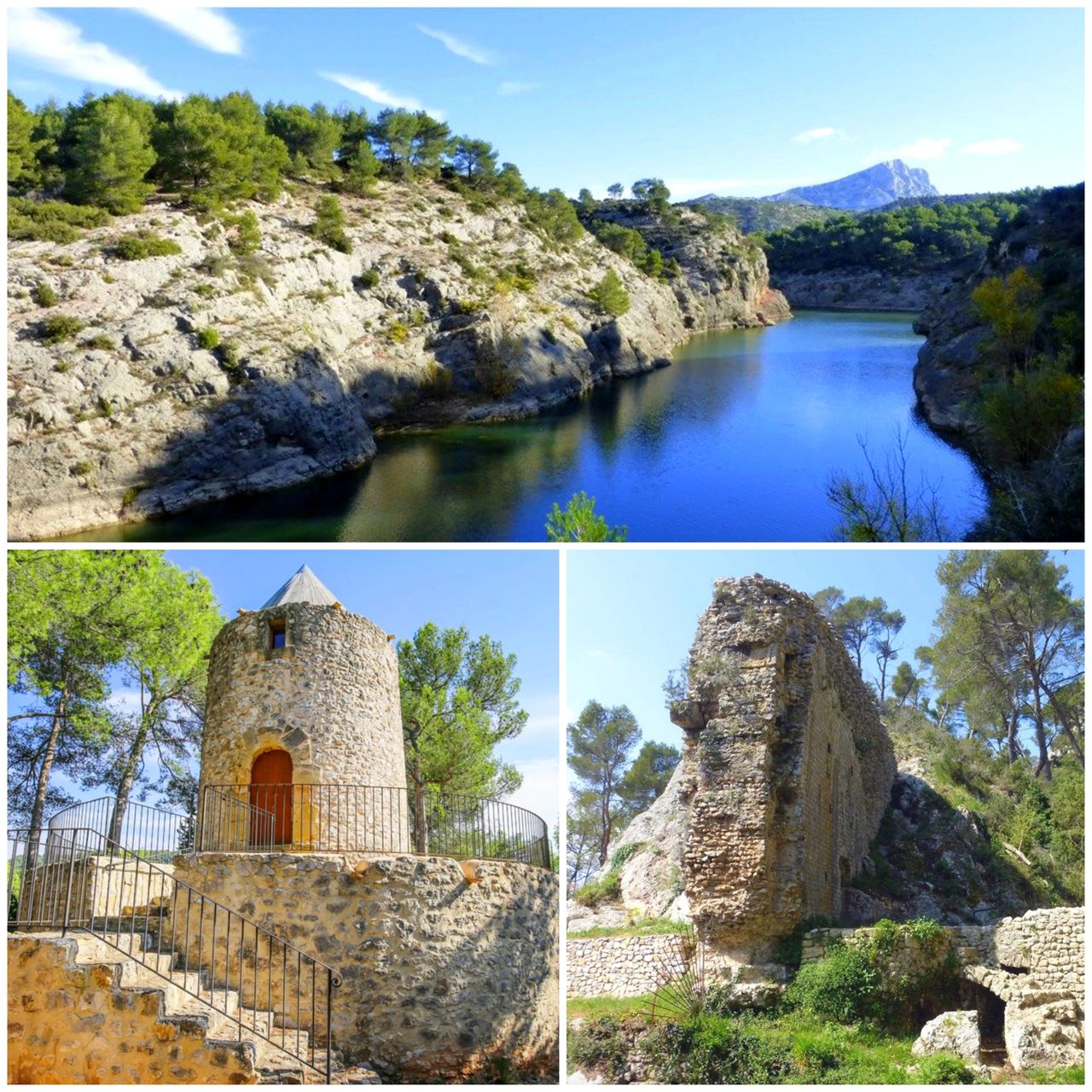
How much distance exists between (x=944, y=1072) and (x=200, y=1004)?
737 centimetres

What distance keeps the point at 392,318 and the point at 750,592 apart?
973 inches

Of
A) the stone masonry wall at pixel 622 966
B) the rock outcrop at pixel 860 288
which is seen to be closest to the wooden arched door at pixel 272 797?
the stone masonry wall at pixel 622 966

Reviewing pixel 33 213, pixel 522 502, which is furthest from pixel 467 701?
pixel 33 213

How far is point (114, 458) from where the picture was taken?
23078 mm

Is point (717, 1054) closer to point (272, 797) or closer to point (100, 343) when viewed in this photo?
point (272, 797)

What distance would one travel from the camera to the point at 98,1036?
7984 millimetres

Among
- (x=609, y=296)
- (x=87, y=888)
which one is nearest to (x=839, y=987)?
(x=87, y=888)

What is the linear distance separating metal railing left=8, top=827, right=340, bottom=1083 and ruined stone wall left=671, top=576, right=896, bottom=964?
509 centimetres

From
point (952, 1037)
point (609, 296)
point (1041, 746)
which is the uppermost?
point (609, 296)

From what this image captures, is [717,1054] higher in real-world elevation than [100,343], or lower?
lower

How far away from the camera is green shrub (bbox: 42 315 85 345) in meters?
23.0

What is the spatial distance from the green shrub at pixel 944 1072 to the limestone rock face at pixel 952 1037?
297 millimetres

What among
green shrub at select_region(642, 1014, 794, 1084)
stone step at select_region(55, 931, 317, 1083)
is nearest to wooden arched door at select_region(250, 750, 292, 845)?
stone step at select_region(55, 931, 317, 1083)

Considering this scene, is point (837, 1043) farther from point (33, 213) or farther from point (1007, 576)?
point (33, 213)
